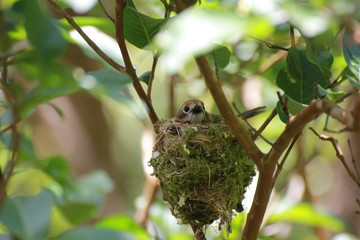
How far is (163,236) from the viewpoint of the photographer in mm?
4258

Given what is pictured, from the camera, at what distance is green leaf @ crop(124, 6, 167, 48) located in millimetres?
2500

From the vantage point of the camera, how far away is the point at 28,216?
2.03 meters

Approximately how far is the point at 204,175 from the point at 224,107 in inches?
46.1

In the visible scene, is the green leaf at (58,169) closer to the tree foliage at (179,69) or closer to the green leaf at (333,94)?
the tree foliage at (179,69)

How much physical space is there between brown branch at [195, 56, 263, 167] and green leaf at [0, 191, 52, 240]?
0.72 meters

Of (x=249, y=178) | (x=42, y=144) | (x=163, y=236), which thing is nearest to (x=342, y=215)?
(x=163, y=236)

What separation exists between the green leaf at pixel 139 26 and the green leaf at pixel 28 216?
0.83 m

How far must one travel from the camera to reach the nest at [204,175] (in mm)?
3143

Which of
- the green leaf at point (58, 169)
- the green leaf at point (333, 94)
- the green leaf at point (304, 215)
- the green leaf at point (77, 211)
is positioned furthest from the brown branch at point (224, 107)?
the green leaf at point (304, 215)

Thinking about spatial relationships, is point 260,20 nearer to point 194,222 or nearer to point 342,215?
point 194,222

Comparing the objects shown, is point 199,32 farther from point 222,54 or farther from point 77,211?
point 77,211

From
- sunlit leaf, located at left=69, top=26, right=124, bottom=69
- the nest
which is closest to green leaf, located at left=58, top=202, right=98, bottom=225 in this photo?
the nest

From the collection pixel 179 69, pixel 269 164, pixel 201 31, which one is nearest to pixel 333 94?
pixel 269 164

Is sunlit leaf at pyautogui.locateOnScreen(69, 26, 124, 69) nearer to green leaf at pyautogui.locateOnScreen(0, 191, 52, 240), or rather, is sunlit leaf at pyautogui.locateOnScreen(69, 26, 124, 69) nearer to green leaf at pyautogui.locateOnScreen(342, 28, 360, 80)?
green leaf at pyautogui.locateOnScreen(0, 191, 52, 240)
